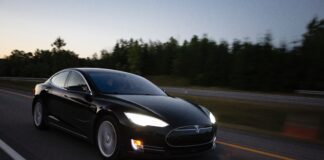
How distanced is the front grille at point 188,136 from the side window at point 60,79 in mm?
3351

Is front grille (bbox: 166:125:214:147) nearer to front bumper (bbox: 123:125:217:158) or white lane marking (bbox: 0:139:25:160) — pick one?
front bumper (bbox: 123:125:217:158)

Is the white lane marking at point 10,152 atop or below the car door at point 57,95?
below

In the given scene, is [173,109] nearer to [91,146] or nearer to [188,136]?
[188,136]

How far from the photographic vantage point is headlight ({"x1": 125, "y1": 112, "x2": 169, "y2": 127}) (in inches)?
225

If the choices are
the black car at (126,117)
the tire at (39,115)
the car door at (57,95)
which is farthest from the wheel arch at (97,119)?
the tire at (39,115)

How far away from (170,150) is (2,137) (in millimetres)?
3959

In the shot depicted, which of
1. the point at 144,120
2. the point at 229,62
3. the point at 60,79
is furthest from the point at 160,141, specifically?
the point at 229,62

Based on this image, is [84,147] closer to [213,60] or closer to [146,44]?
[213,60]

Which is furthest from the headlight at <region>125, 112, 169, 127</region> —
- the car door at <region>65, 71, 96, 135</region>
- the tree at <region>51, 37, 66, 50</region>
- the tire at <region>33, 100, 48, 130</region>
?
the tree at <region>51, 37, 66, 50</region>

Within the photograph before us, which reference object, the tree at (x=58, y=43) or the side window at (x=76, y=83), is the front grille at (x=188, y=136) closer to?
the side window at (x=76, y=83)

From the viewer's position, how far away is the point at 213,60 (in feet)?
286

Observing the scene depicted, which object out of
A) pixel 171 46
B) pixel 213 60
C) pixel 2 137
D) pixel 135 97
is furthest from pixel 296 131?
pixel 171 46

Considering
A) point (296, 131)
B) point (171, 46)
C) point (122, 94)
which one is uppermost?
point (171, 46)

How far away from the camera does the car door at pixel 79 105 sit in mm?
6812
